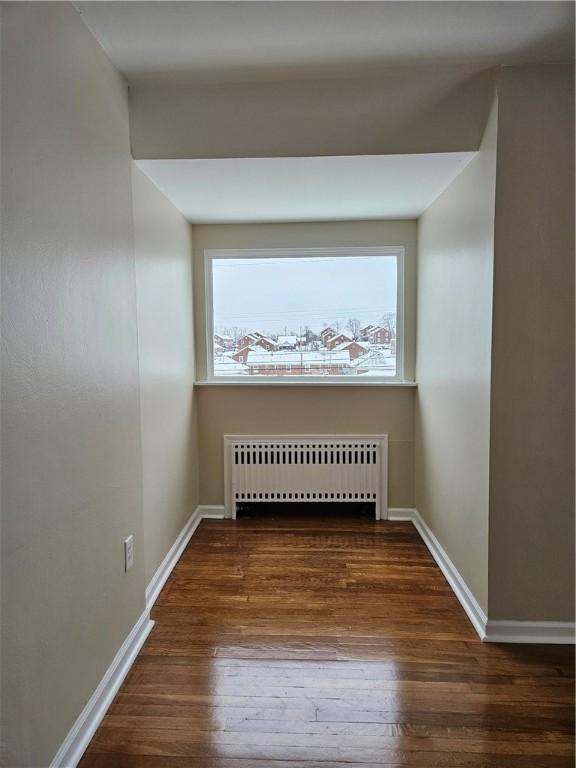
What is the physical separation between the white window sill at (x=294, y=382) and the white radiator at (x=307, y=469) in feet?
1.26

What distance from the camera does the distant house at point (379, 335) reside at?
11.3 feet

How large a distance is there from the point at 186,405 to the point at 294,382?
2.64ft

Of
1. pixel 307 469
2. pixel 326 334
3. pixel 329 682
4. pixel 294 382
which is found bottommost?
pixel 329 682

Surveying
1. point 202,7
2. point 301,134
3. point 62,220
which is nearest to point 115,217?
point 62,220

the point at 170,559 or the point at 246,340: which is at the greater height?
the point at 246,340

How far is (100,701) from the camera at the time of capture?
5.31ft

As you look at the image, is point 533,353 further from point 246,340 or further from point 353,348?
point 246,340

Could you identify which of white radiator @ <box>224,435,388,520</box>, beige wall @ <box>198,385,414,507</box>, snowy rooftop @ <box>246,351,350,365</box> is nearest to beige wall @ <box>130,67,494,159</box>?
snowy rooftop @ <box>246,351,350,365</box>

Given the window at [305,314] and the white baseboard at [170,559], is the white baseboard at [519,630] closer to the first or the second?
the white baseboard at [170,559]

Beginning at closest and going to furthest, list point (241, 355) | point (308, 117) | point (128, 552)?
point (128, 552)
point (308, 117)
point (241, 355)

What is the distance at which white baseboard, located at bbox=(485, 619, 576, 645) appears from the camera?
2.01m

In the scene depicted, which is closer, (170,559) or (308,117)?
(308,117)

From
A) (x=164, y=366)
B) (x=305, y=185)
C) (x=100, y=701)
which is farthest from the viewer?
(x=164, y=366)

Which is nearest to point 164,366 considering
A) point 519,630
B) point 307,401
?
point 307,401
